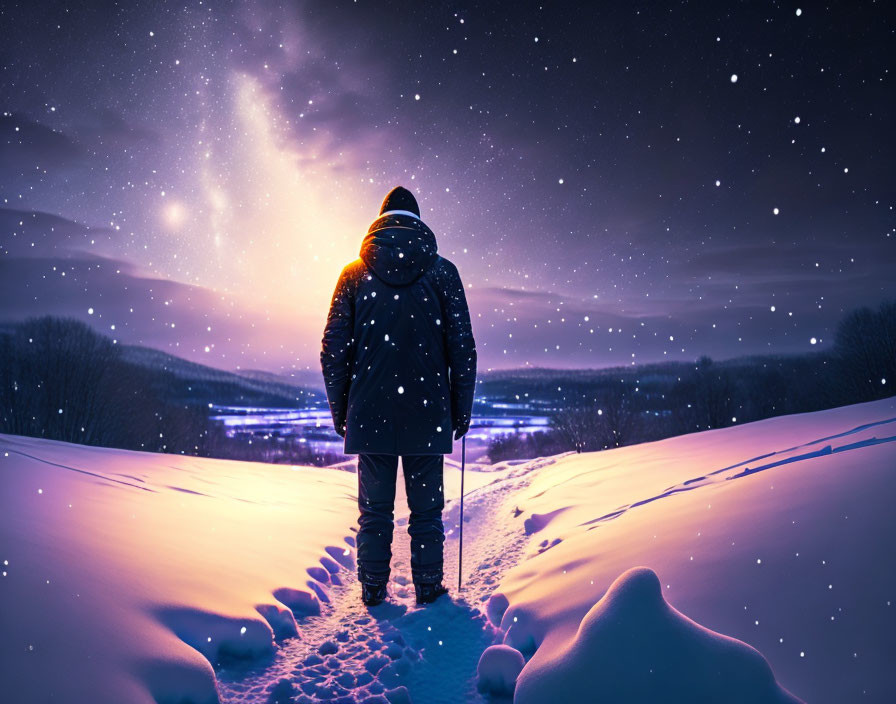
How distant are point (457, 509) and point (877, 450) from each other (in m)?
4.66

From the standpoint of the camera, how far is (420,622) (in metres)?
2.65

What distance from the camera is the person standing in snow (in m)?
2.96

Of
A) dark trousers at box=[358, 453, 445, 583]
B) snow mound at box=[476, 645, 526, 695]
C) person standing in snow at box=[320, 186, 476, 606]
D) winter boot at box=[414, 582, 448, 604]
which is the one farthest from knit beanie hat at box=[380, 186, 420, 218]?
snow mound at box=[476, 645, 526, 695]

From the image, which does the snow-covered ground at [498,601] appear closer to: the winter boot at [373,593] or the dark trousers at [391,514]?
the winter boot at [373,593]

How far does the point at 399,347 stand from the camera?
9.88ft

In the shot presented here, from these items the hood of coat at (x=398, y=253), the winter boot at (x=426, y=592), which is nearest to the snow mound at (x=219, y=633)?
the winter boot at (x=426, y=592)

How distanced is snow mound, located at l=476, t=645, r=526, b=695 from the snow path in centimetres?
7

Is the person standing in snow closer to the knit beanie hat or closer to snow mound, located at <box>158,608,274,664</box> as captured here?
the knit beanie hat

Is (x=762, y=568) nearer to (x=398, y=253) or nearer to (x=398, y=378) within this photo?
(x=398, y=378)

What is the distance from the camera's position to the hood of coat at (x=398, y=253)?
303 cm

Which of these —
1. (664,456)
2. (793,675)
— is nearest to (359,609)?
(793,675)

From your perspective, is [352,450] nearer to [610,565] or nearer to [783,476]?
[610,565]

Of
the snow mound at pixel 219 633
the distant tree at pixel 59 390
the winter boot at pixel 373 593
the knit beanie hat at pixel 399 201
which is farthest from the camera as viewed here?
the distant tree at pixel 59 390

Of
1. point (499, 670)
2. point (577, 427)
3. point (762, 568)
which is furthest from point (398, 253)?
point (577, 427)
